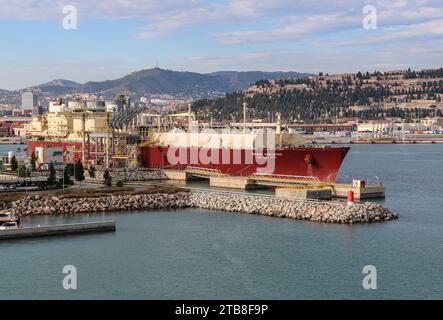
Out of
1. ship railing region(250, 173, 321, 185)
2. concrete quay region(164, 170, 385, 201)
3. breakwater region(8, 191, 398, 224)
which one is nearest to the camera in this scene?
breakwater region(8, 191, 398, 224)

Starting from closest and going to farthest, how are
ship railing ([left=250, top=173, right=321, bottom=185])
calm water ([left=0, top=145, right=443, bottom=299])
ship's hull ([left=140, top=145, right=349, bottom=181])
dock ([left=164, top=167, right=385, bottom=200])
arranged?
calm water ([left=0, top=145, right=443, bottom=299]), dock ([left=164, top=167, right=385, bottom=200]), ship railing ([left=250, top=173, right=321, bottom=185]), ship's hull ([left=140, top=145, right=349, bottom=181])

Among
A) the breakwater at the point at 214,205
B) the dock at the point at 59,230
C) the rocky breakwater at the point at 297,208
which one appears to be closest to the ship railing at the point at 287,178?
the breakwater at the point at 214,205

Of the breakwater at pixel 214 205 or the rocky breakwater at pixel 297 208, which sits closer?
the rocky breakwater at pixel 297 208

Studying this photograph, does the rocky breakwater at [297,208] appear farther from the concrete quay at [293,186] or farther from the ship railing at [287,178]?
the ship railing at [287,178]

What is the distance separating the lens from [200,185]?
101 ft

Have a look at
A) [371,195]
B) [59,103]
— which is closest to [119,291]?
[371,195]

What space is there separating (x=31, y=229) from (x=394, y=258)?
8.33 meters

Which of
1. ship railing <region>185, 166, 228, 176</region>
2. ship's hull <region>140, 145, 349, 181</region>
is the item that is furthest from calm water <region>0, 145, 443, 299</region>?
ship railing <region>185, 166, 228, 176</region>

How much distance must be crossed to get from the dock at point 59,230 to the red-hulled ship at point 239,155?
11.8 meters

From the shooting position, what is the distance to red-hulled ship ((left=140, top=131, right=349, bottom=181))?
98.3ft

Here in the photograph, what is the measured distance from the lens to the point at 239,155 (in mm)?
32469

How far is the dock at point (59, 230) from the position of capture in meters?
18.6

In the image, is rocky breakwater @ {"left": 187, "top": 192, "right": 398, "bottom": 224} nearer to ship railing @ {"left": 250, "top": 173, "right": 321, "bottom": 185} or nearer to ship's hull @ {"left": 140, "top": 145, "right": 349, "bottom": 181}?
ship railing @ {"left": 250, "top": 173, "right": 321, "bottom": 185}
